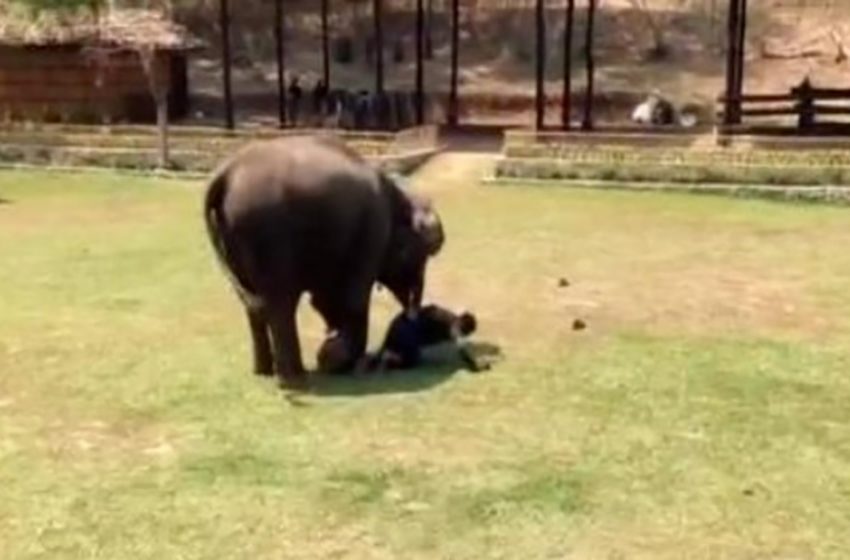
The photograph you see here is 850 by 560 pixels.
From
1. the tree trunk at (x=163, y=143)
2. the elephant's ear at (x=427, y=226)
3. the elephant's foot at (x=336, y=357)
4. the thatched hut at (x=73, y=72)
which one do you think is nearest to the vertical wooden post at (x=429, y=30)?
the thatched hut at (x=73, y=72)

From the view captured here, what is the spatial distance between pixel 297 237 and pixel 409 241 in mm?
1179

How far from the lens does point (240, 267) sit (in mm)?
10867

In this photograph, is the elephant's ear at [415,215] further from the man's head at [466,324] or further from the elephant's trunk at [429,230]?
the man's head at [466,324]

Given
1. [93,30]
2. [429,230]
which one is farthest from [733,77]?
[429,230]

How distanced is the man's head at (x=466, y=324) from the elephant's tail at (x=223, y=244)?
168 centimetres

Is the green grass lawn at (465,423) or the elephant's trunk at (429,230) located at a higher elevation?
the elephant's trunk at (429,230)

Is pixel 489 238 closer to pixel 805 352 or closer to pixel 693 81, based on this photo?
pixel 805 352

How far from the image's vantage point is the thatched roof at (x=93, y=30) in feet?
90.3

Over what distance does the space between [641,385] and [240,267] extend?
2.72m

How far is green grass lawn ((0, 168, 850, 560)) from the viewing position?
7934mm

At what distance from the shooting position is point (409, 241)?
455 inches

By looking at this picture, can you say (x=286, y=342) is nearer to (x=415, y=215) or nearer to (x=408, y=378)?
(x=408, y=378)

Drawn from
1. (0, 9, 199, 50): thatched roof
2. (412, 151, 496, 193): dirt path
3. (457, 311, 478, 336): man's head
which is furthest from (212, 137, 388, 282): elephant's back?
(0, 9, 199, 50): thatched roof

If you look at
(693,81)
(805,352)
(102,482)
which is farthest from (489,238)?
(693,81)
